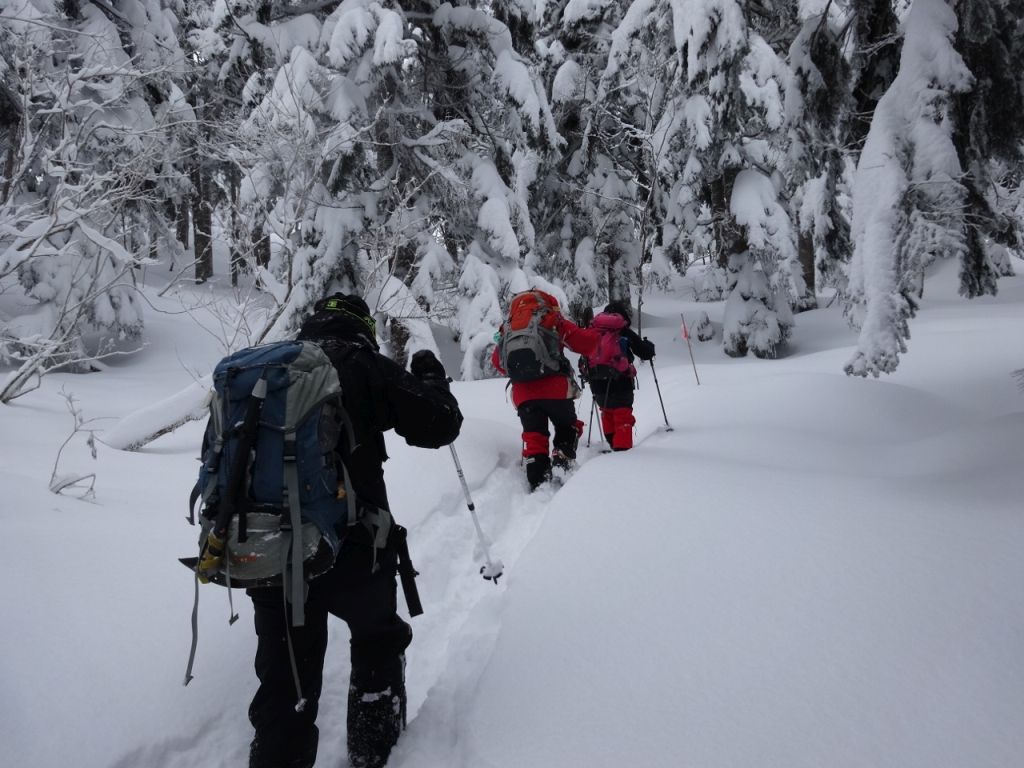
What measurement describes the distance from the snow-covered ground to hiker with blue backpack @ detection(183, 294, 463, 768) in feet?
1.34

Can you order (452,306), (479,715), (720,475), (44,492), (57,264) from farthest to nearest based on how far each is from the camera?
(57,264)
(452,306)
(720,475)
(44,492)
(479,715)

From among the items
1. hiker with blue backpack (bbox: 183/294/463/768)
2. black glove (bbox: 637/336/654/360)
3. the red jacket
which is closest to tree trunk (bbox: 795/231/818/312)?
black glove (bbox: 637/336/654/360)

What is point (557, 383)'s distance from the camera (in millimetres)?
6391

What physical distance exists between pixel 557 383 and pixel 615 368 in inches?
32.0

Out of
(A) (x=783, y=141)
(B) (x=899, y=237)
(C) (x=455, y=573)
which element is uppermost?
(A) (x=783, y=141)

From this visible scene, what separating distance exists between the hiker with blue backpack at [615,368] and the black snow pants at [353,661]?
4.48 meters

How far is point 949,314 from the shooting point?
1644 cm

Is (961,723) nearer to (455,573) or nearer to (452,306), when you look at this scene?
(455,573)

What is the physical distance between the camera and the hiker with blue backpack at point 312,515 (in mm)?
2328

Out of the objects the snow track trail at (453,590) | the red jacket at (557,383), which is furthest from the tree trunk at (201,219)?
the snow track trail at (453,590)

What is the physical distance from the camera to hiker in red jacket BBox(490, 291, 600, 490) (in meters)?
6.18

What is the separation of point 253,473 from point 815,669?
7.80 feet

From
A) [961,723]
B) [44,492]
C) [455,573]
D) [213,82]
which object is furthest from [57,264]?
[961,723]

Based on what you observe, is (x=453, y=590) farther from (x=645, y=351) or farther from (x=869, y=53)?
(x=869, y=53)
